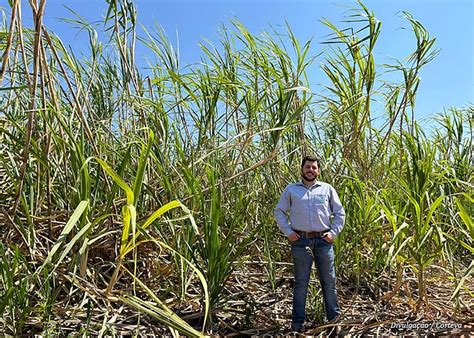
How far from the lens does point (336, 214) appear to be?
2150mm

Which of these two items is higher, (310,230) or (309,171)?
(309,171)

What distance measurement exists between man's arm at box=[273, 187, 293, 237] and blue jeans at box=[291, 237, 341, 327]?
86mm

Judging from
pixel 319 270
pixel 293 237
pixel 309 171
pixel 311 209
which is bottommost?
pixel 319 270

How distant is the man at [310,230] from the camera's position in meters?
2.05

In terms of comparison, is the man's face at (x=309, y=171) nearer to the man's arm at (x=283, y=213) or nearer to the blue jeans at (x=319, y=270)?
the man's arm at (x=283, y=213)

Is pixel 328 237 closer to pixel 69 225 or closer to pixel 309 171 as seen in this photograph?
pixel 309 171

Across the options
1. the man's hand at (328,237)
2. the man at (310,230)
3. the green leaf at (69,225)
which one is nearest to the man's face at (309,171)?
the man at (310,230)

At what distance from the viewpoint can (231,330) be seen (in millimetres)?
1924

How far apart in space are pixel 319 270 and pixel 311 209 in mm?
274

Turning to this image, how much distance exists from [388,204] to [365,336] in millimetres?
599

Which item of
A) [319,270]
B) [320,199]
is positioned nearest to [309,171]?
[320,199]

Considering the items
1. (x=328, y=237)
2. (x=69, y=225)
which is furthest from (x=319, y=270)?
(x=69, y=225)

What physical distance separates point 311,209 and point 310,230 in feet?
0.31

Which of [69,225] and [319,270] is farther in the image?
[319,270]
